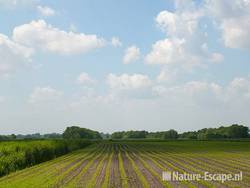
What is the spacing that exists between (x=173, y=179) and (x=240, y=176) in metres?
5.53

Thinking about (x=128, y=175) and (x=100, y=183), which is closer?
(x=100, y=183)

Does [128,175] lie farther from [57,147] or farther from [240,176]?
[57,147]

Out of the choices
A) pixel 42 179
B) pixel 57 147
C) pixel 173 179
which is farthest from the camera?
pixel 57 147

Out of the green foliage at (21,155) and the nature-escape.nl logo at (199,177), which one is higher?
the green foliage at (21,155)

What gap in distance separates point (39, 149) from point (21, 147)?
740cm

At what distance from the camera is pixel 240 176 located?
88.8ft

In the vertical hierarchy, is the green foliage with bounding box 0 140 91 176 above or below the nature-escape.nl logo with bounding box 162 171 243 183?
above

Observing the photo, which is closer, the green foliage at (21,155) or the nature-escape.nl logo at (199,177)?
the nature-escape.nl logo at (199,177)

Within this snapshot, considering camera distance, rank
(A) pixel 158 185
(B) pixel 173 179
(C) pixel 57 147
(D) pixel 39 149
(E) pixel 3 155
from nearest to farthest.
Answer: (A) pixel 158 185 < (B) pixel 173 179 < (E) pixel 3 155 < (D) pixel 39 149 < (C) pixel 57 147

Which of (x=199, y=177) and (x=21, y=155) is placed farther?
(x=21, y=155)

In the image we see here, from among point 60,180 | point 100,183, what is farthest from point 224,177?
point 60,180

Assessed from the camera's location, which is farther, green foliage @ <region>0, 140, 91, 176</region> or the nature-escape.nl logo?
green foliage @ <region>0, 140, 91, 176</region>

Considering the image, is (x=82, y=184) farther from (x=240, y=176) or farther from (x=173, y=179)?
(x=240, y=176)

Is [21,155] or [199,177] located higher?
[21,155]
